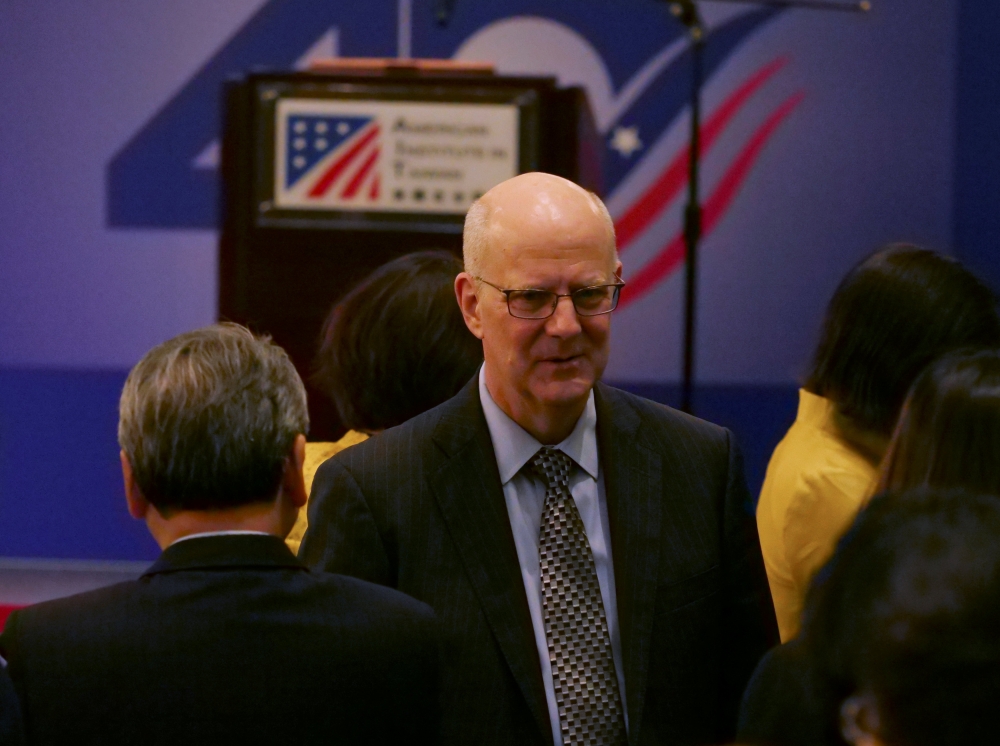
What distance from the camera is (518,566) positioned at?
1.69 metres

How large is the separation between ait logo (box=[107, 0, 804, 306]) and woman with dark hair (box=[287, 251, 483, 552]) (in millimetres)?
2780

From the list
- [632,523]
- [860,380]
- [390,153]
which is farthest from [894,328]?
[390,153]

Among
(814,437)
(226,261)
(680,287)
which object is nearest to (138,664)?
(814,437)

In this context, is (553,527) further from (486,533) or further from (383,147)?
(383,147)

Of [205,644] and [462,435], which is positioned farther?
[462,435]

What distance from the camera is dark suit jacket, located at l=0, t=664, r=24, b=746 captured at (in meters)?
1.21

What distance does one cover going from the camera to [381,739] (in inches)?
51.5

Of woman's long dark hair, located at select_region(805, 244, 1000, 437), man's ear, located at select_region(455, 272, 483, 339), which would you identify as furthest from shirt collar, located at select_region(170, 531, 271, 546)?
woman's long dark hair, located at select_region(805, 244, 1000, 437)

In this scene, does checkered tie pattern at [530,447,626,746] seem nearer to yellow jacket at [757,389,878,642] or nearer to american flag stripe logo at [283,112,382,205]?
yellow jacket at [757,389,878,642]

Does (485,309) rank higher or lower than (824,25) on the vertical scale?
lower

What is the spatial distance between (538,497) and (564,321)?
0.80ft

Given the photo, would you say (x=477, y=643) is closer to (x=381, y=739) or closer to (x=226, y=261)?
(x=381, y=739)

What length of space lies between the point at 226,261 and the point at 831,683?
8.25 feet

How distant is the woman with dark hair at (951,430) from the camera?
151 cm
